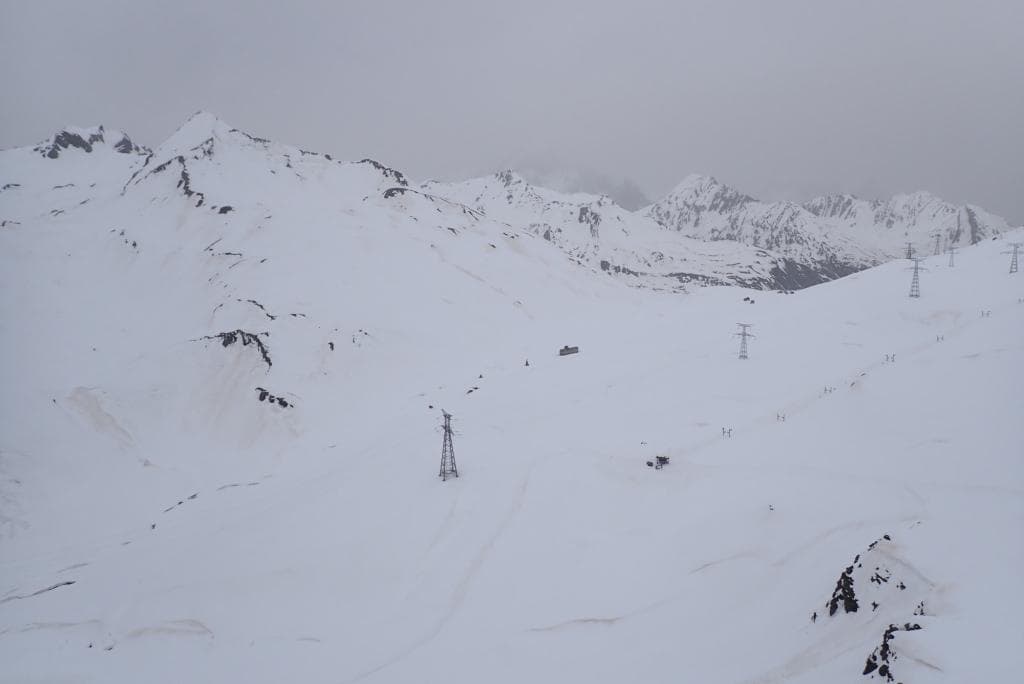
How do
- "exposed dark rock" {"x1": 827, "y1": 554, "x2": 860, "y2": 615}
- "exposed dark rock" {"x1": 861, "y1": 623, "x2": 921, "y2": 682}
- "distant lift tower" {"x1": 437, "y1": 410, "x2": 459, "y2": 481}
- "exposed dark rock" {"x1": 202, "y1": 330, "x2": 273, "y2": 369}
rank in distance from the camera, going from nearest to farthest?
"exposed dark rock" {"x1": 861, "y1": 623, "x2": 921, "y2": 682}, "exposed dark rock" {"x1": 827, "y1": 554, "x2": 860, "y2": 615}, "distant lift tower" {"x1": 437, "y1": 410, "x2": 459, "y2": 481}, "exposed dark rock" {"x1": 202, "y1": 330, "x2": 273, "y2": 369}

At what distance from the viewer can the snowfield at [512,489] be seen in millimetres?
12844

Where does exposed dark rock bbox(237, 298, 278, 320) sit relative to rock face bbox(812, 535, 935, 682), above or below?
above

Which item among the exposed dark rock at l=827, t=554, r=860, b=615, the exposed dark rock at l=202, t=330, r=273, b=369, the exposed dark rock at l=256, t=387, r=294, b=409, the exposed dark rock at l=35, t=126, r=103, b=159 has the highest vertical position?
the exposed dark rock at l=35, t=126, r=103, b=159

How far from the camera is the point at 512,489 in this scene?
73.6 feet

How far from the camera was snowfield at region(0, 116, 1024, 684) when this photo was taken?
42.1 ft

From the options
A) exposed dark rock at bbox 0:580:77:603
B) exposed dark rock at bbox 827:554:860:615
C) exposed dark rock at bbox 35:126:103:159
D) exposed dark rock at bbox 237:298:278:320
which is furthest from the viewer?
exposed dark rock at bbox 35:126:103:159

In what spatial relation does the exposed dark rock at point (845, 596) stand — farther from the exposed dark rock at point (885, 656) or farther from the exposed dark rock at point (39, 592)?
the exposed dark rock at point (39, 592)

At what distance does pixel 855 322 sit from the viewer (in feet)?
116

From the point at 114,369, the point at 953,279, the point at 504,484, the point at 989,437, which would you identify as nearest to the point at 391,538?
the point at 504,484

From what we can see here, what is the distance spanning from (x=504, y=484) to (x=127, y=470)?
29.9m

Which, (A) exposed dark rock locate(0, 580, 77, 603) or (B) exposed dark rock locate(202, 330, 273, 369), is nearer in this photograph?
(A) exposed dark rock locate(0, 580, 77, 603)

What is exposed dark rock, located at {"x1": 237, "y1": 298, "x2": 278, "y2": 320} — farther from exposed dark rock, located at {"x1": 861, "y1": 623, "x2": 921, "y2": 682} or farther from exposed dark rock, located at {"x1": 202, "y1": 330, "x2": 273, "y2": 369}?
exposed dark rock, located at {"x1": 861, "y1": 623, "x2": 921, "y2": 682}

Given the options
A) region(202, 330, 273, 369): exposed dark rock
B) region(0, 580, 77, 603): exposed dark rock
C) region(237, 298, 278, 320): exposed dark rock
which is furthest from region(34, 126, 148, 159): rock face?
region(0, 580, 77, 603): exposed dark rock

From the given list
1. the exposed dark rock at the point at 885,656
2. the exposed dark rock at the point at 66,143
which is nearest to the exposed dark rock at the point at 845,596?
the exposed dark rock at the point at 885,656
